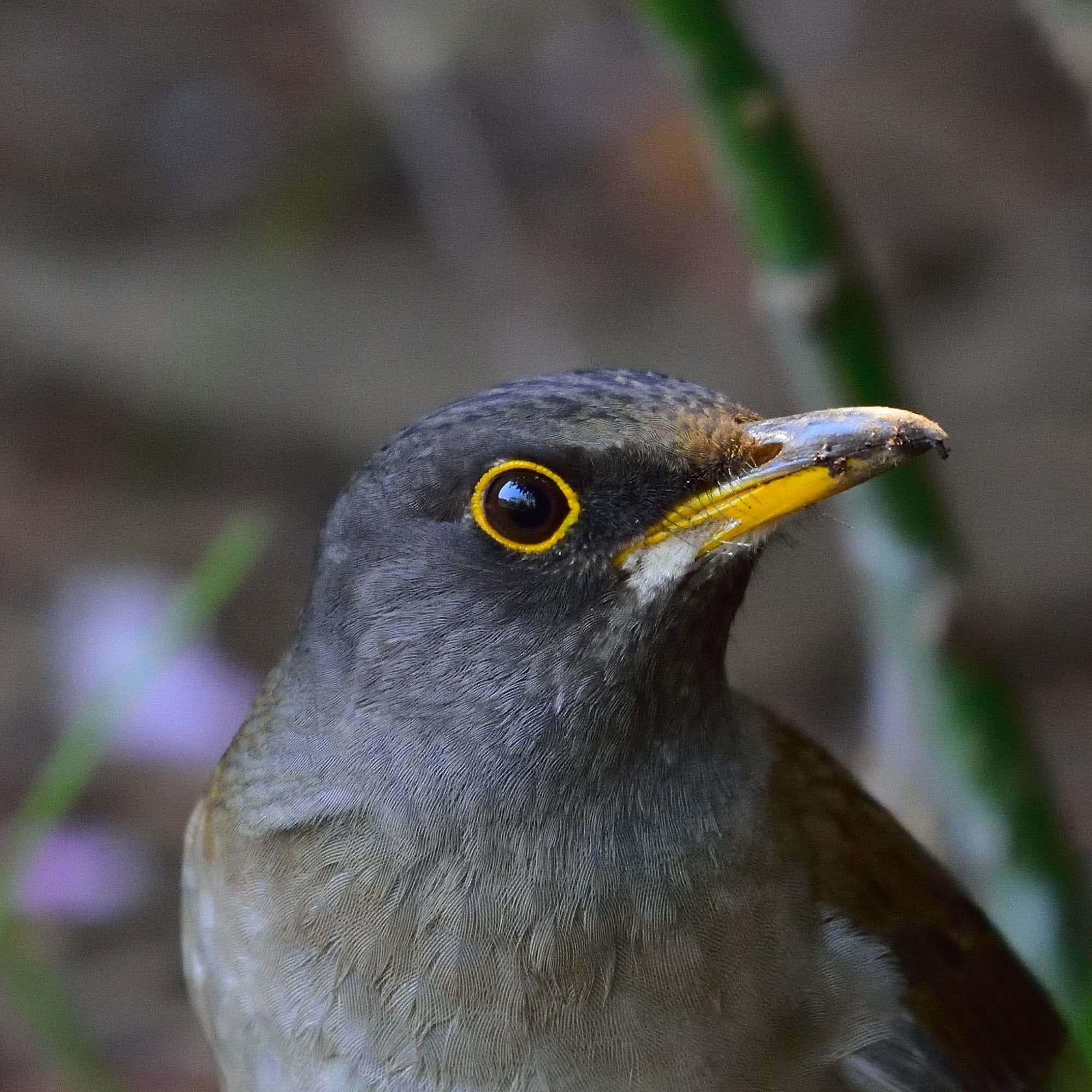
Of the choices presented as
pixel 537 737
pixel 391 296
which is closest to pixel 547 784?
pixel 537 737

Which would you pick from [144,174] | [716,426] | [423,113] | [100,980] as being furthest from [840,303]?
[144,174]

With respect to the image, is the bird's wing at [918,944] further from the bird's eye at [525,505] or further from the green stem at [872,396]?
the bird's eye at [525,505]

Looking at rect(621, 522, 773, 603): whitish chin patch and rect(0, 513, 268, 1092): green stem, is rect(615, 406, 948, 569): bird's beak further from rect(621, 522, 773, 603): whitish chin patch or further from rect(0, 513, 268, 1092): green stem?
rect(0, 513, 268, 1092): green stem

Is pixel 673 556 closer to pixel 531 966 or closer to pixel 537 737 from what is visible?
pixel 537 737

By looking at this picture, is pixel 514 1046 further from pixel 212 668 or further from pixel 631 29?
pixel 631 29

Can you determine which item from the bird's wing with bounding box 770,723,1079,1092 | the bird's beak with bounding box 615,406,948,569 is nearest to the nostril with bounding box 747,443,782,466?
the bird's beak with bounding box 615,406,948,569

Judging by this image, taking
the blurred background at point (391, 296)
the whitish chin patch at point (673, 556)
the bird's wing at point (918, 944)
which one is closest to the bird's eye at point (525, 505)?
the whitish chin patch at point (673, 556)

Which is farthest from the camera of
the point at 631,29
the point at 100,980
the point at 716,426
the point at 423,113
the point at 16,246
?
the point at 631,29
